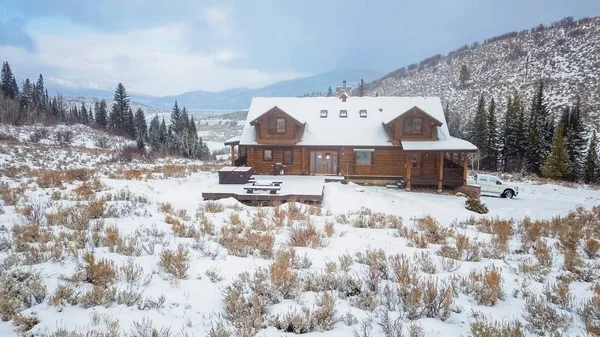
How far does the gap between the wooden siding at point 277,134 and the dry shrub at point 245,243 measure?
15.7 meters

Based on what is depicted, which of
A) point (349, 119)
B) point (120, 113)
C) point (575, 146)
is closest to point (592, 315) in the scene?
point (349, 119)

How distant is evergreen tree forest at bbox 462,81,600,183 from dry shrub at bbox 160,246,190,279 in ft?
138

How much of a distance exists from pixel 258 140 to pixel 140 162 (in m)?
16.6

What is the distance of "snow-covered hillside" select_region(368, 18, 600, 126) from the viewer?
69.3m

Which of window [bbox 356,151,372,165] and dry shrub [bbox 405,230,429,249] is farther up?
window [bbox 356,151,372,165]

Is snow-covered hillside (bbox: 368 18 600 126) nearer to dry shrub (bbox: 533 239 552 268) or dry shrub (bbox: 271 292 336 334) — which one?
dry shrub (bbox: 533 239 552 268)

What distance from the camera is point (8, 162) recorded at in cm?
2269

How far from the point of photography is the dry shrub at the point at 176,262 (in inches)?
206

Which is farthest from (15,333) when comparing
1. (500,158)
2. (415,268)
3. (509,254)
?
(500,158)

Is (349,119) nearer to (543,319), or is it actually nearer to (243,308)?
(543,319)

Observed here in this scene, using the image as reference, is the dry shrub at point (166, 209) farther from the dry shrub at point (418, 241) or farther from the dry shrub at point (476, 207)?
the dry shrub at point (476, 207)

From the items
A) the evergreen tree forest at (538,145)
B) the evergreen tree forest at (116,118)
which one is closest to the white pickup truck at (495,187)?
the evergreen tree forest at (538,145)

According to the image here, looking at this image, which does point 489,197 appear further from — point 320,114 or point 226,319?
point 226,319

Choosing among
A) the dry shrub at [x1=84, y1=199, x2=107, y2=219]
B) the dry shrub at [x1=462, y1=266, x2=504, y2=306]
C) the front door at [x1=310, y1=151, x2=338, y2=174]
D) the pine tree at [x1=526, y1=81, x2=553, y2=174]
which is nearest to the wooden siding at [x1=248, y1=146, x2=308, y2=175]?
the front door at [x1=310, y1=151, x2=338, y2=174]
